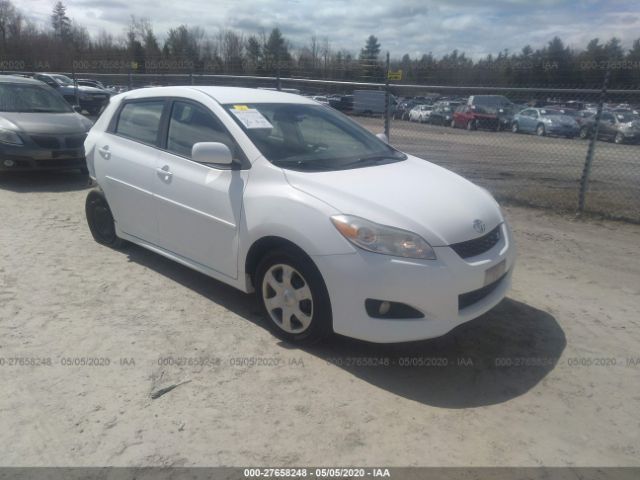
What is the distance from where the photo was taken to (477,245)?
3.25m

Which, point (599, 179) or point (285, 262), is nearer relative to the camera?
point (285, 262)

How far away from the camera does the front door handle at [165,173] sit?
4115mm

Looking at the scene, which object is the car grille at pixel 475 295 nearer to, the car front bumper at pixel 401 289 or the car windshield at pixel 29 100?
the car front bumper at pixel 401 289

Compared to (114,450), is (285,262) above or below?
above

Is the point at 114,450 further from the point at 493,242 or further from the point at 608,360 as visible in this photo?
the point at 608,360

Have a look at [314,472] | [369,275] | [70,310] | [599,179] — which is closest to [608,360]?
[369,275]

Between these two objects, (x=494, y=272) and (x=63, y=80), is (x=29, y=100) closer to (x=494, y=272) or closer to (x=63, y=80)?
(x=494, y=272)

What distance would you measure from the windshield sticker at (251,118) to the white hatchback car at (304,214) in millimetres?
16

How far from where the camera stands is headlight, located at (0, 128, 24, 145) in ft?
25.3

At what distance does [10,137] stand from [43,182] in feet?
3.54

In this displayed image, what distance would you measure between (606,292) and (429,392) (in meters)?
2.52

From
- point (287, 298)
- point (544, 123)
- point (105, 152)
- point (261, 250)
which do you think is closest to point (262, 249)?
point (261, 250)

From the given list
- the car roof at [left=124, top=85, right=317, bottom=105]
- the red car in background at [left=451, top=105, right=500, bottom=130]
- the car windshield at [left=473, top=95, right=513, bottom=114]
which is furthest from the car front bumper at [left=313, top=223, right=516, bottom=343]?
the car windshield at [left=473, top=95, right=513, bottom=114]

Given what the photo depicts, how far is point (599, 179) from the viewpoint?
10.9 meters
